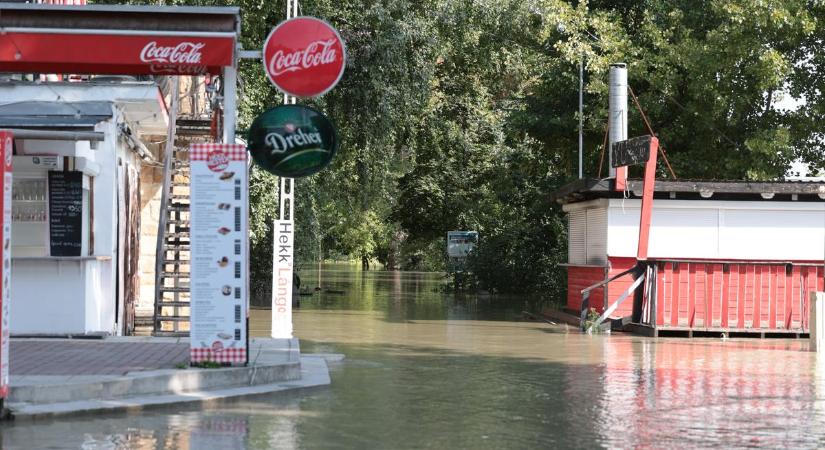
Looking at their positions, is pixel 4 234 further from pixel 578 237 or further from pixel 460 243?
pixel 460 243

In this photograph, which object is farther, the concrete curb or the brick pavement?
the brick pavement

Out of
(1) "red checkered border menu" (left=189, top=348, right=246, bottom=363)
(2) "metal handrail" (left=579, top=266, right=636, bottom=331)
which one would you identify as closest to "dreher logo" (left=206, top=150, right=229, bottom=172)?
(1) "red checkered border menu" (left=189, top=348, right=246, bottom=363)

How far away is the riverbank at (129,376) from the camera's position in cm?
1095

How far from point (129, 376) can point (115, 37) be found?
3810 mm

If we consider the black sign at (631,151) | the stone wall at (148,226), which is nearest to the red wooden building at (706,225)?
the black sign at (631,151)

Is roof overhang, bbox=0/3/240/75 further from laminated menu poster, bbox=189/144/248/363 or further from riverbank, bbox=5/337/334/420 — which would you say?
riverbank, bbox=5/337/334/420

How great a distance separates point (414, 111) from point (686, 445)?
2555 cm

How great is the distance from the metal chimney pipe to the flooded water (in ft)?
27.3

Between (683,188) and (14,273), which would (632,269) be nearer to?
(683,188)

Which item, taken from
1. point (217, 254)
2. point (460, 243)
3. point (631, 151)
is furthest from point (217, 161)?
point (460, 243)

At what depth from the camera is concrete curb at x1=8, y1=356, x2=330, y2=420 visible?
10.5 metres

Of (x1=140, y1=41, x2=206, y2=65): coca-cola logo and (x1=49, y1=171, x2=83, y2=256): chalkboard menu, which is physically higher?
(x1=140, y1=41, x2=206, y2=65): coca-cola logo

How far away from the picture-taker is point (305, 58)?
13.5m

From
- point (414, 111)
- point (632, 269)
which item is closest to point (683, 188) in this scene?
point (632, 269)
